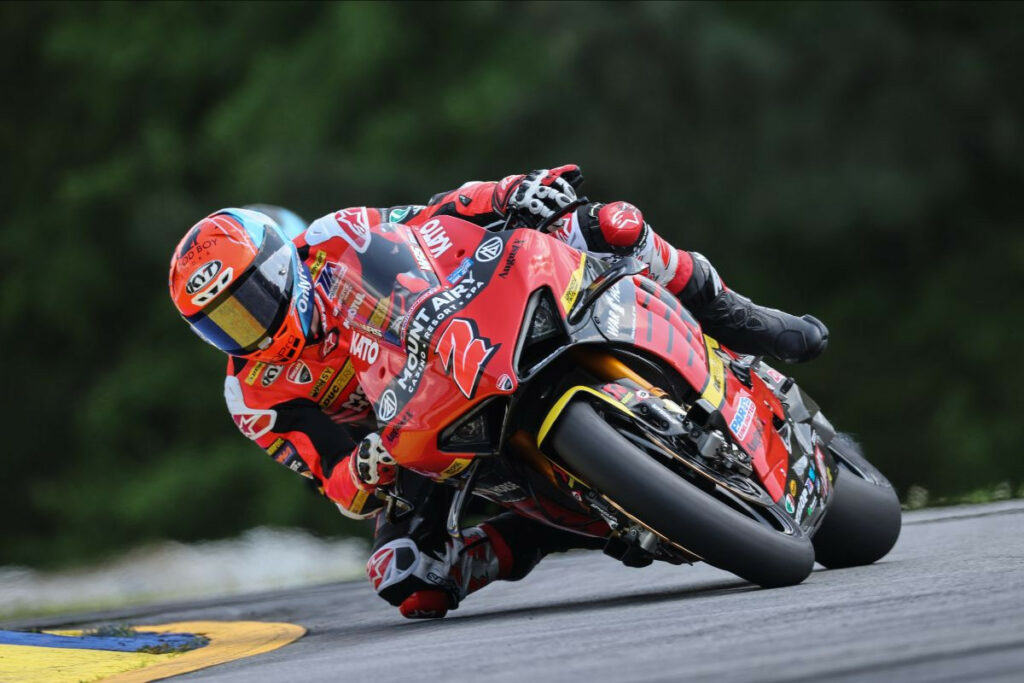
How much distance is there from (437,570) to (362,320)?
37.1 inches

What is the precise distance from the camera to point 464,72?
15.7 metres

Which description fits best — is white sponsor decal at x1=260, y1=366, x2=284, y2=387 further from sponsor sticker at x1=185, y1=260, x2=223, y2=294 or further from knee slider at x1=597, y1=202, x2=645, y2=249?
knee slider at x1=597, y1=202, x2=645, y2=249

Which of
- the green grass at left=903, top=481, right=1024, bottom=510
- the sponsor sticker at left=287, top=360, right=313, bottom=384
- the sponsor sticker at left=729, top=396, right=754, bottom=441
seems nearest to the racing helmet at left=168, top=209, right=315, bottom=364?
the sponsor sticker at left=287, top=360, right=313, bottom=384

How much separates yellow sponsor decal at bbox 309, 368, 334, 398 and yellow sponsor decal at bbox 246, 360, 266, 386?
174 mm

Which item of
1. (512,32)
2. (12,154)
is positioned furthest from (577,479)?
(12,154)

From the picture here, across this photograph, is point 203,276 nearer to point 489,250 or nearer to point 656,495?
point 489,250

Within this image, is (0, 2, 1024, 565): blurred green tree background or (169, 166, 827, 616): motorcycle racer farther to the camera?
(0, 2, 1024, 565): blurred green tree background

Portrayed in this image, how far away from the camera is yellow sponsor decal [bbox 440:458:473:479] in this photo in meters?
4.49

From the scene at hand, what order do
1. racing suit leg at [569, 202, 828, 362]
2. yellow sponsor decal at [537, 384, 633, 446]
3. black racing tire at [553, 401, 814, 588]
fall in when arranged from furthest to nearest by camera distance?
racing suit leg at [569, 202, 828, 362]
yellow sponsor decal at [537, 384, 633, 446]
black racing tire at [553, 401, 814, 588]

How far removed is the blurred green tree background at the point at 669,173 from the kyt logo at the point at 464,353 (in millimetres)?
8693

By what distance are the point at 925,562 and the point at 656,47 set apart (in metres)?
10.1

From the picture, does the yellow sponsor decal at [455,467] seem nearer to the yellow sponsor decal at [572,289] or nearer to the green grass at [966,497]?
the yellow sponsor decal at [572,289]

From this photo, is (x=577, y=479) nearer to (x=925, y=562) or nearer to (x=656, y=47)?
(x=925, y=562)

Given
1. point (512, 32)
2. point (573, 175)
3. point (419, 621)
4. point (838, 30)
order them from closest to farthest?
point (573, 175)
point (419, 621)
point (838, 30)
point (512, 32)
